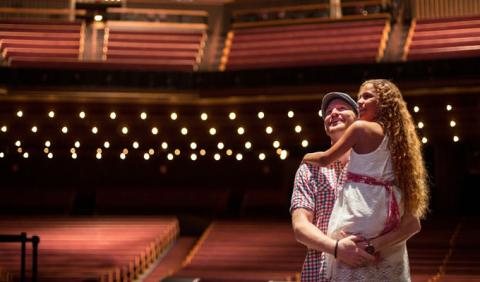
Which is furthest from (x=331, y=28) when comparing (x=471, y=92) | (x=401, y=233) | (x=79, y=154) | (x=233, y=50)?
(x=401, y=233)

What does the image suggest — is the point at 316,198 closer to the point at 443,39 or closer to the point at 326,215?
the point at 326,215

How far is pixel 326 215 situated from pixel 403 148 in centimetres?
24

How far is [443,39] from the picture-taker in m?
8.19

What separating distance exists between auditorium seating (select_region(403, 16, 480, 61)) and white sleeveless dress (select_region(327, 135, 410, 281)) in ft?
19.8

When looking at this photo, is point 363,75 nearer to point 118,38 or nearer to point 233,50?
point 233,50

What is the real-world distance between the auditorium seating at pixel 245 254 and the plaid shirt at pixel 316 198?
4424 millimetres

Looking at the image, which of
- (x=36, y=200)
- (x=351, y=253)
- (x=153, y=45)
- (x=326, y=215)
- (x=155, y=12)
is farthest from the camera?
(x=36, y=200)

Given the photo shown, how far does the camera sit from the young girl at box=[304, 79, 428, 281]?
1557 millimetres

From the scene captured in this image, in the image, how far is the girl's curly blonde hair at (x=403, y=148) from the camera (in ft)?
5.16

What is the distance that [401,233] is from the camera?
156 cm

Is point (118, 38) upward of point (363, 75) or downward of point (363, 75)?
upward

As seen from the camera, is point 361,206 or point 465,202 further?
point 465,202

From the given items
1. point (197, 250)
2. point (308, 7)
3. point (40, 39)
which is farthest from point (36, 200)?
point (308, 7)

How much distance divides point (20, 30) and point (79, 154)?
1.88m
